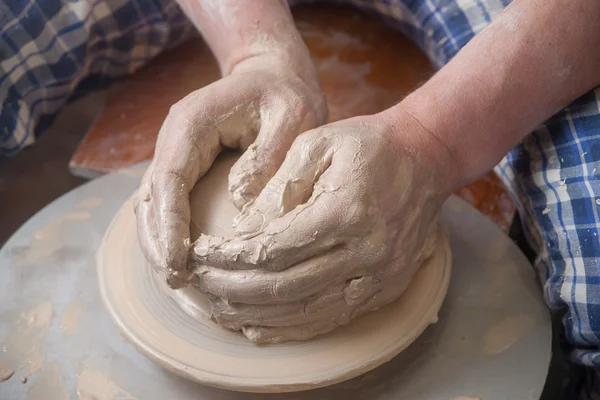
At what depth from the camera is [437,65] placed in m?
1.66

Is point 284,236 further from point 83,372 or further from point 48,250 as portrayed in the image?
point 48,250

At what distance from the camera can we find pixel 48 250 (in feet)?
4.03

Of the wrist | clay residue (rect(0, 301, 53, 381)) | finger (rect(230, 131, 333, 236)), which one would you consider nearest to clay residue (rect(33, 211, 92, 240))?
clay residue (rect(0, 301, 53, 381))

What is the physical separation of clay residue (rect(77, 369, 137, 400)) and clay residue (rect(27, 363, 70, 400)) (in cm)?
3

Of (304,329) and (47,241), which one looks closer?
(304,329)

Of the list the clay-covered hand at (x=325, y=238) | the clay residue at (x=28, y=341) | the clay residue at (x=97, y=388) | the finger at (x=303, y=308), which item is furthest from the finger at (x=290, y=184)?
the clay residue at (x=28, y=341)

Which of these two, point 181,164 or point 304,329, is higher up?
point 181,164

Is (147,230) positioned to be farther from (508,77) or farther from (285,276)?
(508,77)

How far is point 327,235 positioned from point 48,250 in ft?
2.22

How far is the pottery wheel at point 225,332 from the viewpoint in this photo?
0.92m

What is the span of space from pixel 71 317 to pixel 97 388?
0.17 metres

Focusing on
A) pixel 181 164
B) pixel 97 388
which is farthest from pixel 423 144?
pixel 97 388

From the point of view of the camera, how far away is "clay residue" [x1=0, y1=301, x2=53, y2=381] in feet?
3.41

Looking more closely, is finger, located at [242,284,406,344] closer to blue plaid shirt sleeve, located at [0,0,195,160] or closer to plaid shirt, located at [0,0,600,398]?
plaid shirt, located at [0,0,600,398]
